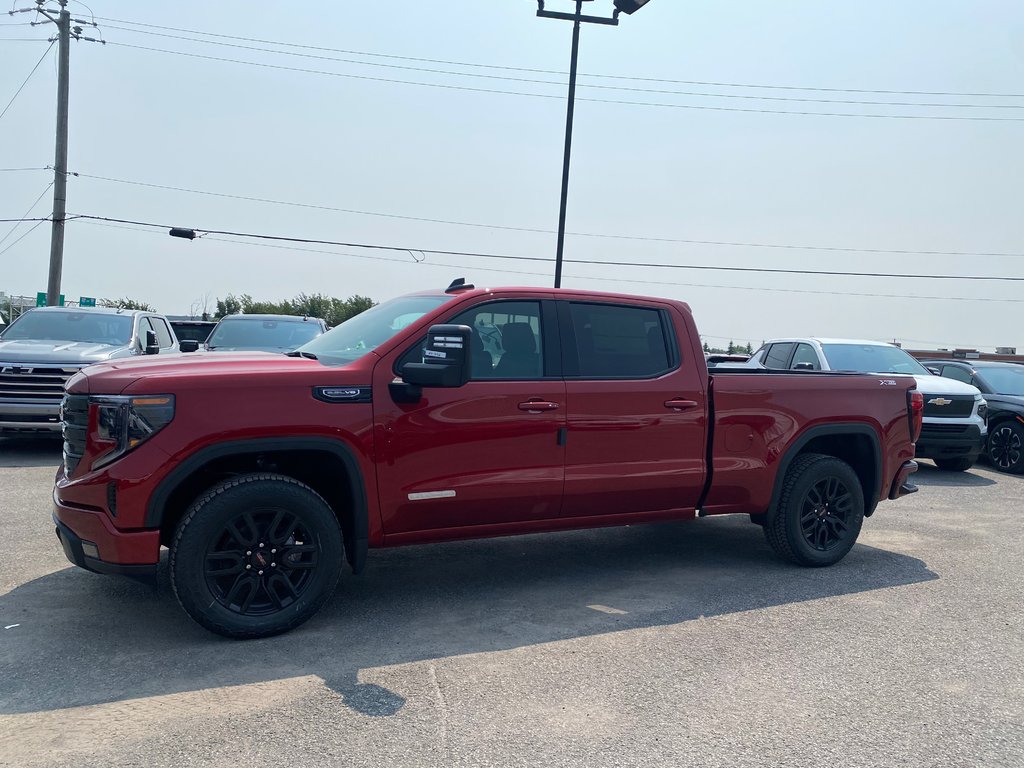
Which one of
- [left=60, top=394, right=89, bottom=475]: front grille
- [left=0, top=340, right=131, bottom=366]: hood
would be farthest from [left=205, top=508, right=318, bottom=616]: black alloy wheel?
[left=0, top=340, right=131, bottom=366]: hood

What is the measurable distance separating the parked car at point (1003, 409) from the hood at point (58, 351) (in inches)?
482

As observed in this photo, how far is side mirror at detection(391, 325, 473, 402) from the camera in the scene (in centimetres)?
453

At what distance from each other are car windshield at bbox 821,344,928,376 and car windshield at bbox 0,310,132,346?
380 inches

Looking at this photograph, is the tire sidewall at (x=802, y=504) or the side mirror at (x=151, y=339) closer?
the tire sidewall at (x=802, y=504)

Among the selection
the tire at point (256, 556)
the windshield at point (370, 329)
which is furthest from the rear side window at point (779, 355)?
the tire at point (256, 556)

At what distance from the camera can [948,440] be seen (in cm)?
1126

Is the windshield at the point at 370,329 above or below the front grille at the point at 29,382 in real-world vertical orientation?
above

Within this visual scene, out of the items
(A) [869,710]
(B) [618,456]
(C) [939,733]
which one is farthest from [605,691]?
(B) [618,456]

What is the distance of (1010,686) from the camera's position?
4105 millimetres

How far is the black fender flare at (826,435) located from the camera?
237 inches

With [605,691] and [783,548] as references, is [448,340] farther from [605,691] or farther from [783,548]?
[783,548]

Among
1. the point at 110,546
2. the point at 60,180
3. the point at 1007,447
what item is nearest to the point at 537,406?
the point at 110,546

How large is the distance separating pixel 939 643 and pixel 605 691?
209 centimetres

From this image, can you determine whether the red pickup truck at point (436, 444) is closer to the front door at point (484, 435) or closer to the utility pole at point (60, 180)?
the front door at point (484, 435)
